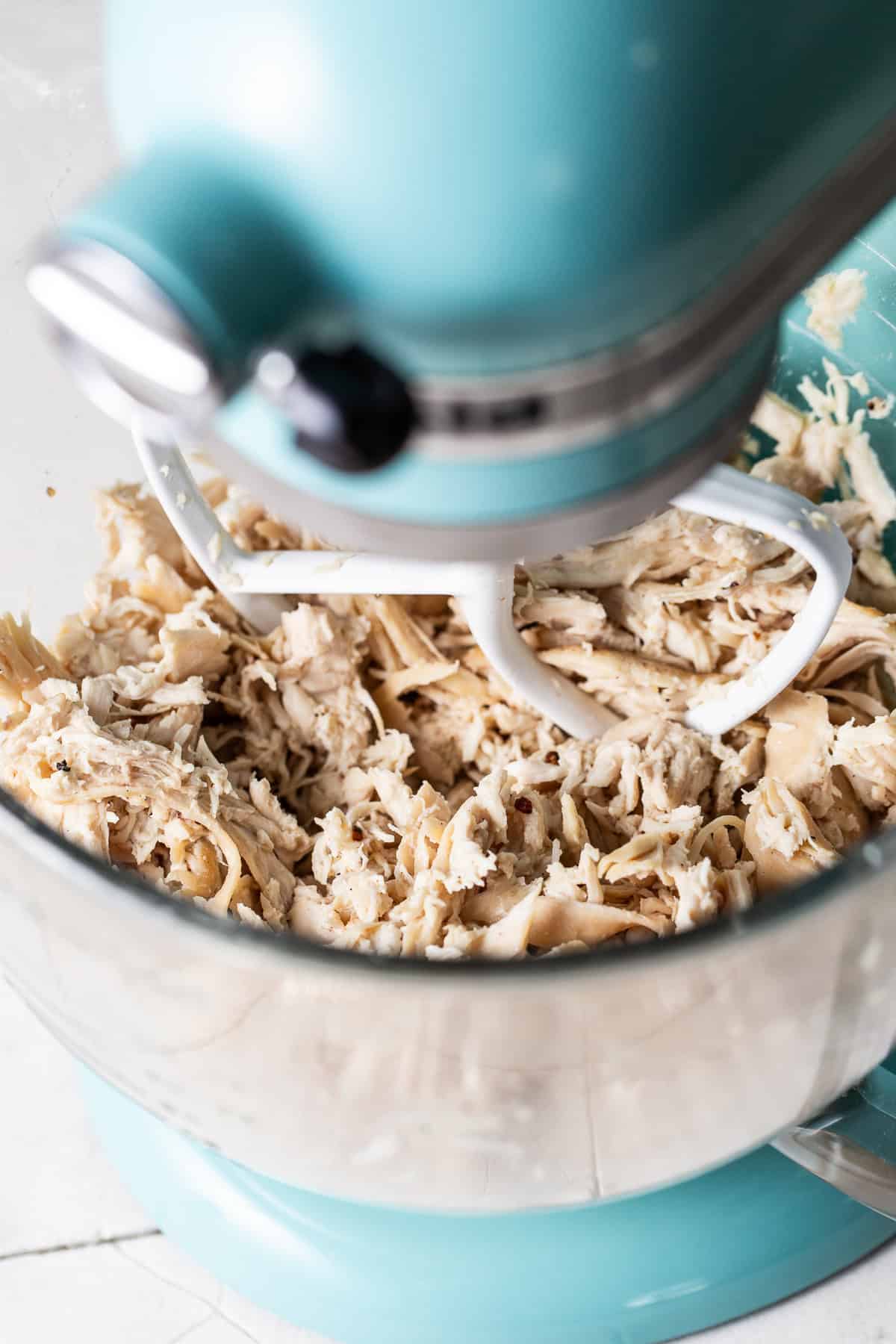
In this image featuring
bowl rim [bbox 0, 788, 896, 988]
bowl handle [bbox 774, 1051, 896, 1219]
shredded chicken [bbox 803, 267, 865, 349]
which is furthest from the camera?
shredded chicken [bbox 803, 267, 865, 349]

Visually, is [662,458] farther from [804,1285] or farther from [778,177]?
[804,1285]

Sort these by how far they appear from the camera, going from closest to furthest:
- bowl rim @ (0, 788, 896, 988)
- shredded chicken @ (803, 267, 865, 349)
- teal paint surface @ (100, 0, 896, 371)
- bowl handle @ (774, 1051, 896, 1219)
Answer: teal paint surface @ (100, 0, 896, 371)
bowl rim @ (0, 788, 896, 988)
bowl handle @ (774, 1051, 896, 1219)
shredded chicken @ (803, 267, 865, 349)

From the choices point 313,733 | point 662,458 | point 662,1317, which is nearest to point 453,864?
point 313,733

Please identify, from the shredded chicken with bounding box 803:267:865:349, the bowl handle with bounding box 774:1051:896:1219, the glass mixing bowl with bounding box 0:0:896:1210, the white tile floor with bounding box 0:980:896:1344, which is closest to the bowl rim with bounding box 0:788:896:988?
the glass mixing bowl with bounding box 0:0:896:1210

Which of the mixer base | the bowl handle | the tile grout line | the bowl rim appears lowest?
the tile grout line

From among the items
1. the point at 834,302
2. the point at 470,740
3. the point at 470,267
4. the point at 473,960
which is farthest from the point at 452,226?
the point at 834,302

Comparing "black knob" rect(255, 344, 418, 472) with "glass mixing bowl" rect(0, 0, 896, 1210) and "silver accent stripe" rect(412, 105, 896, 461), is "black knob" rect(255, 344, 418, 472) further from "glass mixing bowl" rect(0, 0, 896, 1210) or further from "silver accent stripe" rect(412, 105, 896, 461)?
"glass mixing bowl" rect(0, 0, 896, 1210)

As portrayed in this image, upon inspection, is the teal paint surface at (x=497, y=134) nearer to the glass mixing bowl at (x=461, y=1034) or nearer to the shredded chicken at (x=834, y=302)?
the glass mixing bowl at (x=461, y=1034)
